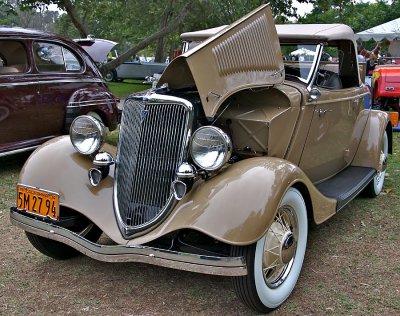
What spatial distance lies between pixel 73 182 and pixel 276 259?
1.48m

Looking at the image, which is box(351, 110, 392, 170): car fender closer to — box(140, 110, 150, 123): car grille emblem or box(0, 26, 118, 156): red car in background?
box(140, 110, 150, 123): car grille emblem

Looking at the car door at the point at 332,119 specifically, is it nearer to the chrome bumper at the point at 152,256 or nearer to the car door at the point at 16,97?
the chrome bumper at the point at 152,256

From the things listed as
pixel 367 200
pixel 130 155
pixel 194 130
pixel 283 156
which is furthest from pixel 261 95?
pixel 367 200

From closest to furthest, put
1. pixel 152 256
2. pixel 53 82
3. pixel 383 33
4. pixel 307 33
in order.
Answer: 1. pixel 152 256
2. pixel 307 33
3. pixel 53 82
4. pixel 383 33

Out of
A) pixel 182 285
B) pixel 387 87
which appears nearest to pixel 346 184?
pixel 182 285

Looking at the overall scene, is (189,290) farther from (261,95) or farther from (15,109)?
(15,109)

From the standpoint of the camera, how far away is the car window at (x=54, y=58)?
6645 millimetres

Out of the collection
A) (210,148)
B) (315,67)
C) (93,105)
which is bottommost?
(93,105)

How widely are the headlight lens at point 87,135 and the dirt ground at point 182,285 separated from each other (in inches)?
35.9

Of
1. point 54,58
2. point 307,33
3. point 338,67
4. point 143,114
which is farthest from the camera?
point 54,58

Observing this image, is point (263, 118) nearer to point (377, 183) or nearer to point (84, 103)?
point (377, 183)

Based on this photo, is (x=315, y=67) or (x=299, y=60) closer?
(x=315, y=67)

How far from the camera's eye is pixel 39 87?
6.49 m

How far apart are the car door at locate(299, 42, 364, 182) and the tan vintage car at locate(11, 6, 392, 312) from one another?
3cm
